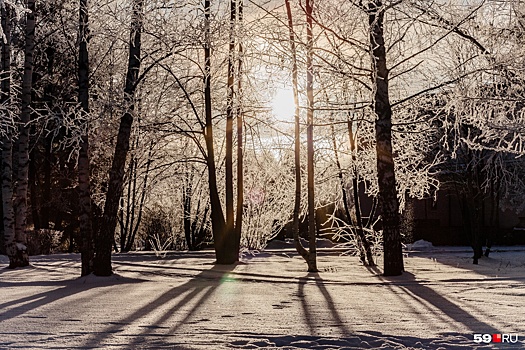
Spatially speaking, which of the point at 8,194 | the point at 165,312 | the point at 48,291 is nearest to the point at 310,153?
the point at 8,194

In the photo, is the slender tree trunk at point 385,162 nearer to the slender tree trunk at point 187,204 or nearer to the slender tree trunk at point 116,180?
the slender tree trunk at point 116,180

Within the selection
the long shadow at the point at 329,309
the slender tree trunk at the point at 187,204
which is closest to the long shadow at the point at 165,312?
the long shadow at the point at 329,309

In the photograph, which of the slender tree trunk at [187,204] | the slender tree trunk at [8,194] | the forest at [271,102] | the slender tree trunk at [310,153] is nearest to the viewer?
the forest at [271,102]

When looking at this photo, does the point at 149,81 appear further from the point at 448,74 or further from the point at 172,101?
the point at 448,74

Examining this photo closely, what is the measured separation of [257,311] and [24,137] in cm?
1195

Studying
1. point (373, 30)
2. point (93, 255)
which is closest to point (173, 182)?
point (93, 255)

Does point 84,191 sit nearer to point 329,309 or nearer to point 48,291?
point 48,291

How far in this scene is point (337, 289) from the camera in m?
13.2

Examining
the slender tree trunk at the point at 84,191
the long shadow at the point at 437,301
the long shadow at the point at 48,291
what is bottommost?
the long shadow at the point at 437,301

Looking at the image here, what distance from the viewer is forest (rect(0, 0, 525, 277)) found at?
45.7 feet

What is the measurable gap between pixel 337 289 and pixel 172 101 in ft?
30.1

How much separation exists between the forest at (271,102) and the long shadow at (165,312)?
8.14 feet

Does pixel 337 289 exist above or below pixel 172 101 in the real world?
below

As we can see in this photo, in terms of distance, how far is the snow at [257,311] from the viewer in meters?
7.02
